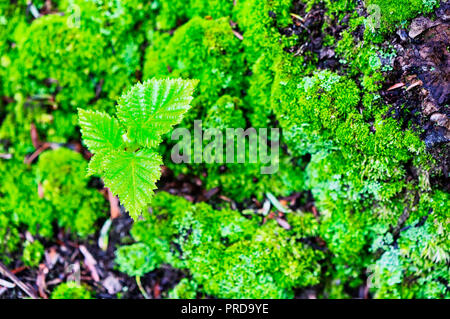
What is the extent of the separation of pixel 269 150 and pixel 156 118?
36.1 inches

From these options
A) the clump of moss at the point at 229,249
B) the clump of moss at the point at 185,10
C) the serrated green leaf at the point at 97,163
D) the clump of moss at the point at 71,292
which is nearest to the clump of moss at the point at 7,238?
the clump of moss at the point at 71,292

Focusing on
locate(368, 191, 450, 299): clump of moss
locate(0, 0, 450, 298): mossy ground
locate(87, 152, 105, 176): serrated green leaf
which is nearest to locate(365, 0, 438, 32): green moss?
locate(0, 0, 450, 298): mossy ground

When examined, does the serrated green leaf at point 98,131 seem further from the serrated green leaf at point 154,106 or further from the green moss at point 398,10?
the green moss at point 398,10

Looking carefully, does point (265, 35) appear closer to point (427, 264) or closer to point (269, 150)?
point (269, 150)

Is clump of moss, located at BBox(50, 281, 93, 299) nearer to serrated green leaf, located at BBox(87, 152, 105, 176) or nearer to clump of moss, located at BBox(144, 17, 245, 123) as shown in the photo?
serrated green leaf, located at BBox(87, 152, 105, 176)

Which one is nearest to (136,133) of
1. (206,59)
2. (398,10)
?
(206,59)

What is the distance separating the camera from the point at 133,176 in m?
2.07

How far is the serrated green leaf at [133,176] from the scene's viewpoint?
6.64 feet

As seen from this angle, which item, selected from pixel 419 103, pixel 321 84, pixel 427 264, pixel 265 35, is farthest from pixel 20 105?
pixel 427 264

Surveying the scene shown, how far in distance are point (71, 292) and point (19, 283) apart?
448mm

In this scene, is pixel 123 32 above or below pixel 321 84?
above

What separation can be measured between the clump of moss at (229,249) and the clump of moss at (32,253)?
903 mm

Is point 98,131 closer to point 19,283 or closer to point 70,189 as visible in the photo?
point 70,189

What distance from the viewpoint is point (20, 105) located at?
2.89m
